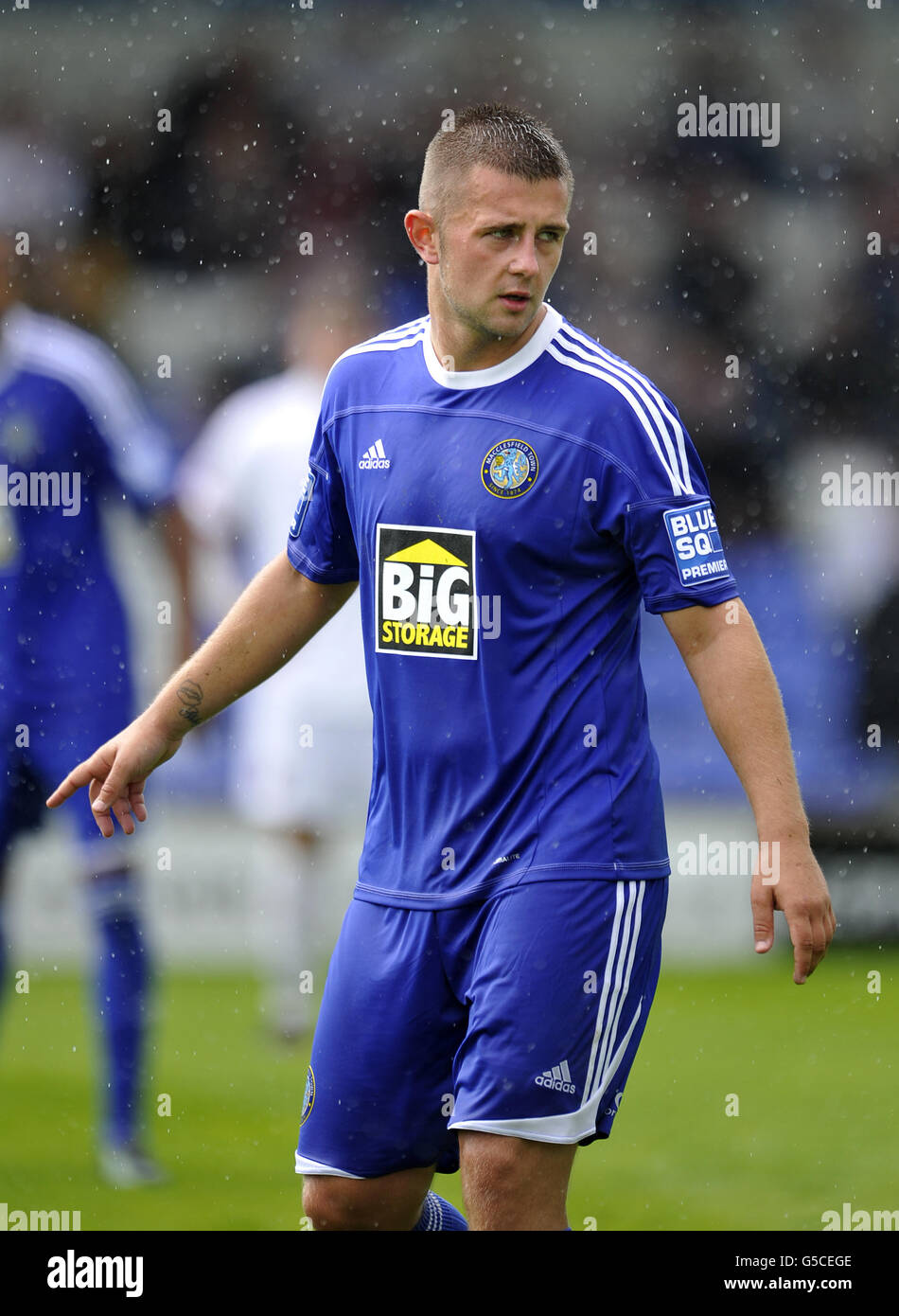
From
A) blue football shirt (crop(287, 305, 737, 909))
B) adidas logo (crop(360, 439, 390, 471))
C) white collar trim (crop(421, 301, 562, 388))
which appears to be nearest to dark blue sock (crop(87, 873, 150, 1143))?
blue football shirt (crop(287, 305, 737, 909))

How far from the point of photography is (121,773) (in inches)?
132

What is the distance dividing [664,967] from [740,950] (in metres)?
0.33

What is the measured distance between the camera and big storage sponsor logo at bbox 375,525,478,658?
10.1ft

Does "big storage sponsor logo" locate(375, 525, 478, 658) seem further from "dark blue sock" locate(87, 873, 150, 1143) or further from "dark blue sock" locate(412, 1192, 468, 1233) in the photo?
"dark blue sock" locate(87, 873, 150, 1143)

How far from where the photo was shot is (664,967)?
26.0 ft

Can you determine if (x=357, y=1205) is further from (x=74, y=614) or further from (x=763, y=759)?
(x=74, y=614)

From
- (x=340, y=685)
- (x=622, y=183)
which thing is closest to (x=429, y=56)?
(x=622, y=183)

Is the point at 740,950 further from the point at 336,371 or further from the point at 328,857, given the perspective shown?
the point at 336,371

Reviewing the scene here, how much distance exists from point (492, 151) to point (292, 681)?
399cm

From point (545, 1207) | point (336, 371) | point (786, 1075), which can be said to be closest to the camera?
point (545, 1207)

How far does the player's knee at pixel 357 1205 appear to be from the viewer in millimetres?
3158

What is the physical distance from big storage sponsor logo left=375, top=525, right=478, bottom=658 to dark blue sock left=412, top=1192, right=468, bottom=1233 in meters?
1.01

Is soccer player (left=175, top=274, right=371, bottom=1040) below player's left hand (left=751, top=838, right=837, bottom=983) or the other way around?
the other way around

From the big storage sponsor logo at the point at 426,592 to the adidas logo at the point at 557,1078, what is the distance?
0.67m
